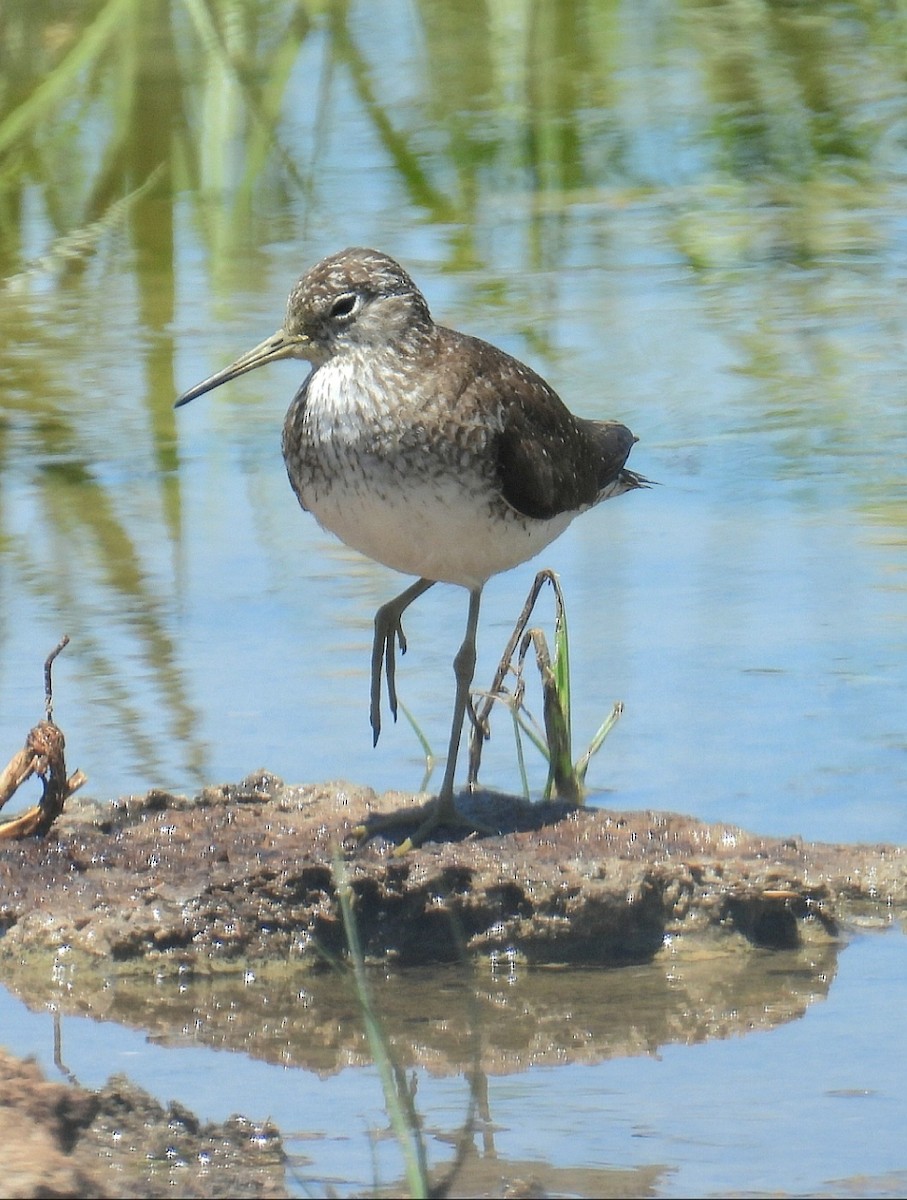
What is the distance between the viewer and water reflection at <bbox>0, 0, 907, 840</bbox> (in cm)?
623

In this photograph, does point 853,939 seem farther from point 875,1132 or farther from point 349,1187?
point 349,1187

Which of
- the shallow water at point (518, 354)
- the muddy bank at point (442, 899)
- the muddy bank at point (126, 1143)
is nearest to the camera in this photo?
the muddy bank at point (126, 1143)

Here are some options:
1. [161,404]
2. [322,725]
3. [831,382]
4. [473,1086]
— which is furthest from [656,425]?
[473,1086]

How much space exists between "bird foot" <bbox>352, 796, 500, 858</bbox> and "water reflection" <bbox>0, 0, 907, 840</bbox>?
532 millimetres

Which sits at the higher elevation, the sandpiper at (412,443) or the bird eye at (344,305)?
the bird eye at (344,305)

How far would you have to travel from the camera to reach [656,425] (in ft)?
27.8

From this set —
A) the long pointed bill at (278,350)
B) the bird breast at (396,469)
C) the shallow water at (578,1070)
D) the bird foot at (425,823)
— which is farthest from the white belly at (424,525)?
the shallow water at (578,1070)

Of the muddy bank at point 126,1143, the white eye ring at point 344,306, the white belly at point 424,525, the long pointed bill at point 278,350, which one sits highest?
the white eye ring at point 344,306

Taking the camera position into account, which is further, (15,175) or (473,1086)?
(15,175)

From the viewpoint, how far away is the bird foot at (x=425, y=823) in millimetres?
5363

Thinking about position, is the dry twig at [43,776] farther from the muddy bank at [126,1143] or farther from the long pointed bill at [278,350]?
the muddy bank at [126,1143]

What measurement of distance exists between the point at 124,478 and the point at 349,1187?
4626mm

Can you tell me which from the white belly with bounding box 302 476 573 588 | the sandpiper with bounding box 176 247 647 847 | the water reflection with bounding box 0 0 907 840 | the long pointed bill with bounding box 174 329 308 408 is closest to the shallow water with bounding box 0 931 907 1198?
the sandpiper with bounding box 176 247 647 847

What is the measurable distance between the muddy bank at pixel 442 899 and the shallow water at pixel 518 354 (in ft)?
0.79
